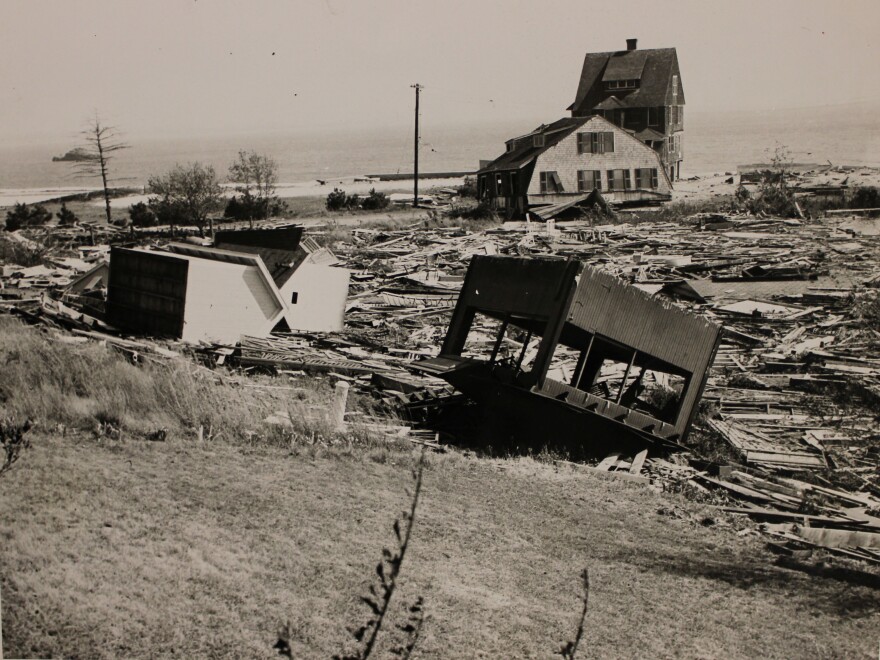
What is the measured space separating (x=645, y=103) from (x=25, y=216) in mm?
25848

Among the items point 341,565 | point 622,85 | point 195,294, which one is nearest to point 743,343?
point 195,294

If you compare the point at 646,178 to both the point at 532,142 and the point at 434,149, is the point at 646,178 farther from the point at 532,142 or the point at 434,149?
the point at 434,149

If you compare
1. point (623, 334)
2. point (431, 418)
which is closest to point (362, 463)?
point (431, 418)

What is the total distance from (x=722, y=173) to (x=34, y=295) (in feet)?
165

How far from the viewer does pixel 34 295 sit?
17547mm

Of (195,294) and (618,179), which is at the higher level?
(618,179)

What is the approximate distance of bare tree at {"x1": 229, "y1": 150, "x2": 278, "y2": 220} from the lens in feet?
113

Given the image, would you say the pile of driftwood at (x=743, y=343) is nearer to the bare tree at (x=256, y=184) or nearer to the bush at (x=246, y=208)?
the bare tree at (x=256, y=184)

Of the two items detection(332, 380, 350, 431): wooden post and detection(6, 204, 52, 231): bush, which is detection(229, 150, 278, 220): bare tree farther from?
detection(332, 380, 350, 431): wooden post

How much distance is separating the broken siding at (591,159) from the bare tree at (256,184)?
12.5 metres

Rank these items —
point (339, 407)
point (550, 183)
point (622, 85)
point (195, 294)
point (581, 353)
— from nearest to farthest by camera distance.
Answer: point (581, 353) → point (339, 407) → point (195, 294) → point (622, 85) → point (550, 183)

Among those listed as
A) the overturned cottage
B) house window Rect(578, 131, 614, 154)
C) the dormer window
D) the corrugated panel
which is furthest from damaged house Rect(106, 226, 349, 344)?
house window Rect(578, 131, 614, 154)

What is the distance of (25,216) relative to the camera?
3403 centimetres

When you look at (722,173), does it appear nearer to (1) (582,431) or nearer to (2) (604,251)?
(2) (604,251)
